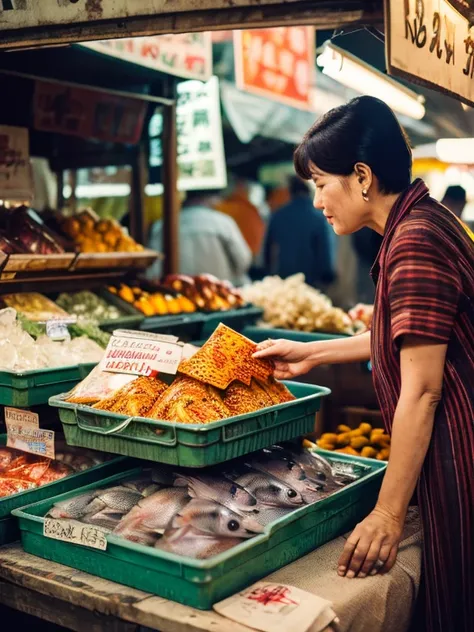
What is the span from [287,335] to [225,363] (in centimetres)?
278

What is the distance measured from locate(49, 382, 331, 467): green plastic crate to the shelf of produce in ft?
6.34

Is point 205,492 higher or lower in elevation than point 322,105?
lower

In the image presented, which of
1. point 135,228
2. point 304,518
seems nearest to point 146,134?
point 135,228

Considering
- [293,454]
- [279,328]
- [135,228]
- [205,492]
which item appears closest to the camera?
[205,492]

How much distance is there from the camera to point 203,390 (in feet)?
7.89

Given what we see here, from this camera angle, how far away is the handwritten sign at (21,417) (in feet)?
9.43

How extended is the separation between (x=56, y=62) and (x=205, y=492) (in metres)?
3.34

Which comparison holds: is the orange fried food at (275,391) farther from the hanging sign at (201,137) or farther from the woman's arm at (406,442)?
the hanging sign at (201,137)

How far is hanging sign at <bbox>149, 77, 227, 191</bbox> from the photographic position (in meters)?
7.00

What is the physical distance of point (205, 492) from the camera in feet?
7.63

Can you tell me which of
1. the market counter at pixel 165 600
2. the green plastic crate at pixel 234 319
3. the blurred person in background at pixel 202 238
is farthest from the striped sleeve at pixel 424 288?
the blurred person in background at pixel 202 238

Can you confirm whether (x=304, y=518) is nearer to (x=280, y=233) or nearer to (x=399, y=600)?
(x=399, y=600)

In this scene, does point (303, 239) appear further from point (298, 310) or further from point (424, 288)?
point (424, 288)

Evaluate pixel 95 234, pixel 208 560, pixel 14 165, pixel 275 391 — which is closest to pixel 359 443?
pixel 275 391
